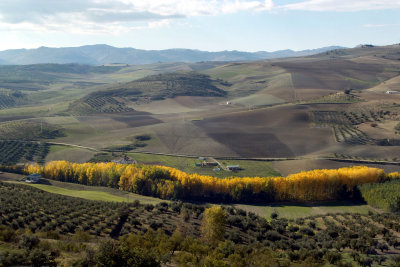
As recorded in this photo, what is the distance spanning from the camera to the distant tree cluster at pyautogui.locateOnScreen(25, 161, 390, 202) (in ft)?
282

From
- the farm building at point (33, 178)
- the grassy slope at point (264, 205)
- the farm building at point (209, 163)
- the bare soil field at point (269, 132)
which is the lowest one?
the grassy slope at point (264, 205)

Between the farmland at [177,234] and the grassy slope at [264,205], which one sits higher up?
Answer: the farmland at [177,234]

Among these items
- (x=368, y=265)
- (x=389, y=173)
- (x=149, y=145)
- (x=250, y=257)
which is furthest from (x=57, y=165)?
(x=389, y=173)

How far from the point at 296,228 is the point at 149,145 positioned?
7624cm

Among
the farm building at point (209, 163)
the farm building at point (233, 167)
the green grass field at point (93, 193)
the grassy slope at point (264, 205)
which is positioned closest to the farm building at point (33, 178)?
the green grass field at point (93, 193)

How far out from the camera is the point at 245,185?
86312 mm

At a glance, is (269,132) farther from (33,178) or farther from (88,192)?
(33,178)

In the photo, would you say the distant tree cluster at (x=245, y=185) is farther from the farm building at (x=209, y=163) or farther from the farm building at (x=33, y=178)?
the farm building at (x=209, y=163)

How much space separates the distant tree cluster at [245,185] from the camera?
85.9 meters

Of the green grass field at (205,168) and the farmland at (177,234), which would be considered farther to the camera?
the green grass field at (205,168)

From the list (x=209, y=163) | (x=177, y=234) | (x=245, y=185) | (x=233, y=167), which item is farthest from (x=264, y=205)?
(x=177, y=234)

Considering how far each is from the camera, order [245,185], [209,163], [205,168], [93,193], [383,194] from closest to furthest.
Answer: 1. [383,194]
2. [93,193]
3. [245,185]
4. [205,168]
5. [209,163]

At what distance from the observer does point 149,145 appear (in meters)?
130

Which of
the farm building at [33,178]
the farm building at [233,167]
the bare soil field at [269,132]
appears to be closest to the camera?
the farm building at [33,178]
